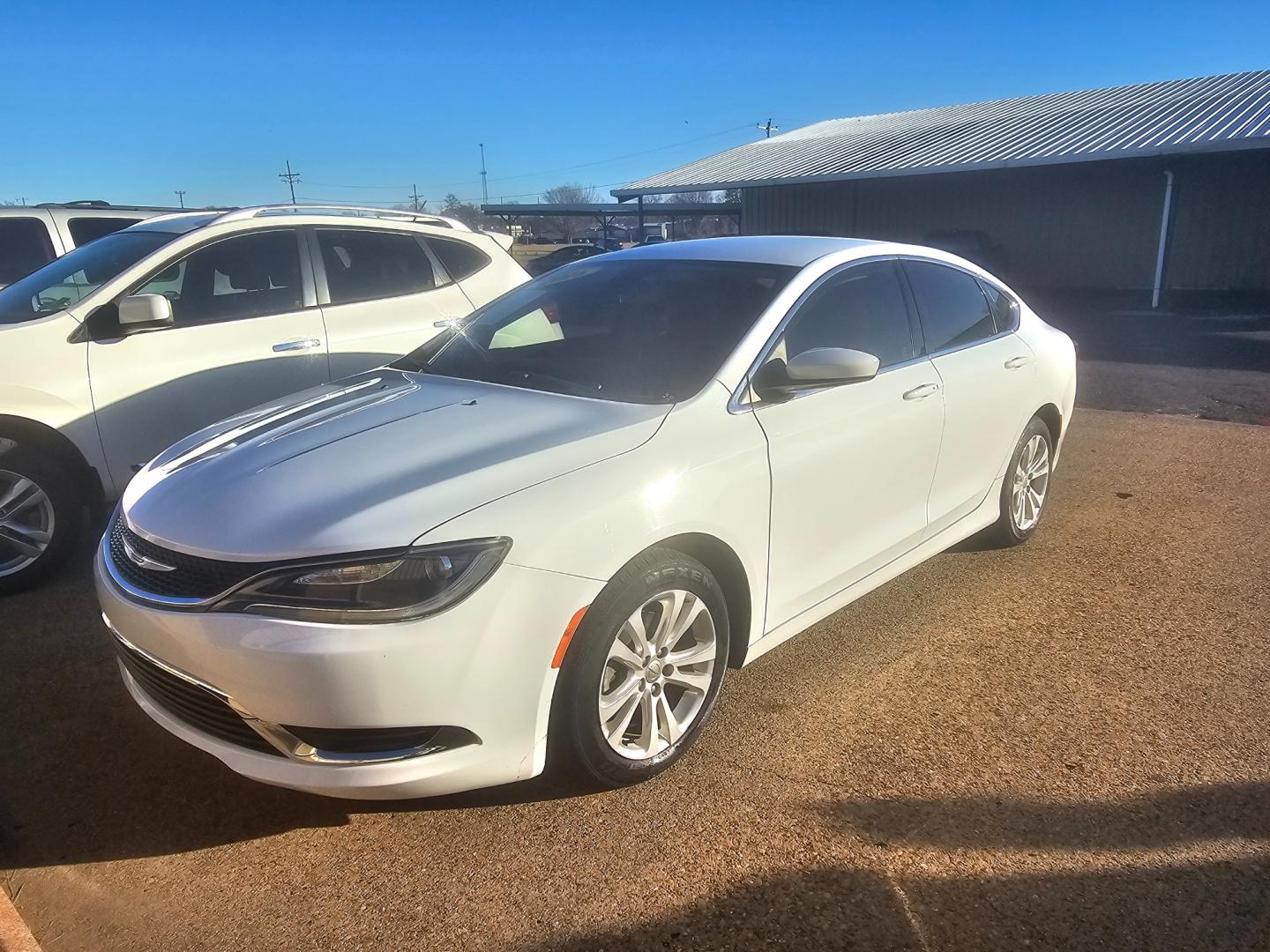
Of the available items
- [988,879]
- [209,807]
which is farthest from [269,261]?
[988,879]

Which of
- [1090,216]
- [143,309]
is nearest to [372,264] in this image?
[143,309]

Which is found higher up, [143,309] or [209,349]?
[143,309]

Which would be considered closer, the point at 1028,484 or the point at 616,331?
the point at 616,331

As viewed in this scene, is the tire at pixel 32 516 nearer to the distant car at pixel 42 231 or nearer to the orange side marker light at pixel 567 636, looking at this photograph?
the orange side marker light at pixel 567 636

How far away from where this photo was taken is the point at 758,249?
3.98m

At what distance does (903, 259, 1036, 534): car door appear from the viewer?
161 inches

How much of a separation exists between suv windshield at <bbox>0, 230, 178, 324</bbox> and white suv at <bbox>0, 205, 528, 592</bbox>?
0.04ft

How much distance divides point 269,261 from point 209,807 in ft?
11.7

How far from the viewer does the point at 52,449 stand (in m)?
4.55

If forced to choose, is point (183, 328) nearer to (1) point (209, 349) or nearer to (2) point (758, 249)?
(1) point (209, 349)

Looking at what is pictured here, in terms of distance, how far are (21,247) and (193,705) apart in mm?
7190

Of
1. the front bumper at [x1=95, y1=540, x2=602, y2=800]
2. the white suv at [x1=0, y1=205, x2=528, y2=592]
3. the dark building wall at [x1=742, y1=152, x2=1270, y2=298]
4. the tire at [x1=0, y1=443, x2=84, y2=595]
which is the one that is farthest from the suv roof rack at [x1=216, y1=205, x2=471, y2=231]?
the dark building wall at [x1=742, y1=152, x2=1270, y2=298]

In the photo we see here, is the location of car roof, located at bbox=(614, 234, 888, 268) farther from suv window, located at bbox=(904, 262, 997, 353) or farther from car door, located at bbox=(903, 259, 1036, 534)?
car door, located at bbox=(903, 259, 1036, 534)

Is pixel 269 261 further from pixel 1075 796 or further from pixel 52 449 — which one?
pixel 1075 796
